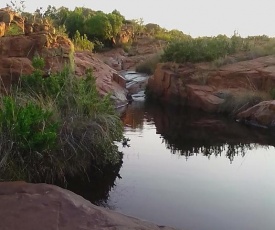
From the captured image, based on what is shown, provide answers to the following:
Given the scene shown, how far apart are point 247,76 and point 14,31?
9.55 meters

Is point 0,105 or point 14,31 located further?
point 14,31

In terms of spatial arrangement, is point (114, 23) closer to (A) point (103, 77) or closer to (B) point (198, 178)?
(A) point (103, 77)

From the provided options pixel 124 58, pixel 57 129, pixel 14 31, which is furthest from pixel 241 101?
→ pixel 124 58

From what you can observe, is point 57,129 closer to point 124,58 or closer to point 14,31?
point 14,31

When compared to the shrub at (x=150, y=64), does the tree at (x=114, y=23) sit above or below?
above

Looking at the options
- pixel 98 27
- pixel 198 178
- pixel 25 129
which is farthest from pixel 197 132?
pixel 98 27

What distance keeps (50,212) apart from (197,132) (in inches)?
369

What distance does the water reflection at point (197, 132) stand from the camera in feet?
37.6

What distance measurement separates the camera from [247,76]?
19.1 m

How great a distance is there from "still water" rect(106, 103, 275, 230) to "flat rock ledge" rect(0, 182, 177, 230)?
150cm

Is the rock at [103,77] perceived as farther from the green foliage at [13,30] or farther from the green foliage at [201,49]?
the green foliage at [201,49]

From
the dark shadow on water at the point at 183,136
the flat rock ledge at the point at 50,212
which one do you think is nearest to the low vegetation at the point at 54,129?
the dark shadow on water at the point at 183,136

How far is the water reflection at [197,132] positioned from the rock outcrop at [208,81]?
1058 mm

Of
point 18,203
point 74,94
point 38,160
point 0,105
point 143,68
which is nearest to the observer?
point 18,203
